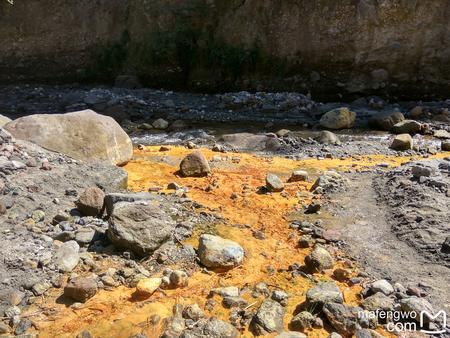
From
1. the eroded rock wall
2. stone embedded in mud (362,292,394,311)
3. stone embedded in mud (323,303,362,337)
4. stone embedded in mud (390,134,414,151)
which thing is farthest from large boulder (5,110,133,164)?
the eroded rock wall

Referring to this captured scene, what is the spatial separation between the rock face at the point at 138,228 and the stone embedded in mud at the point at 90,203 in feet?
2.75

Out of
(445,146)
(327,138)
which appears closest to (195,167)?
(327,138)

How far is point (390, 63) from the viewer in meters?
16.0

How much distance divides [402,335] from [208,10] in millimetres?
15803

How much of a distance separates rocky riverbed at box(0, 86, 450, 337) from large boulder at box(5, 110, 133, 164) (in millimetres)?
28

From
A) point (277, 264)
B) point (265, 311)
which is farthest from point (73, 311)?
point (277, 264)

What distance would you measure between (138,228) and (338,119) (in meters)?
8.75

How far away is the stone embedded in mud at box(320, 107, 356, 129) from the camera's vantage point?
13323 mm

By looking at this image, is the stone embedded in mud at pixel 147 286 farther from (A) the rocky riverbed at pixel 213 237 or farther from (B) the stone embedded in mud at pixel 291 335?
(B) the stone embedded in mud at pixel 291 335

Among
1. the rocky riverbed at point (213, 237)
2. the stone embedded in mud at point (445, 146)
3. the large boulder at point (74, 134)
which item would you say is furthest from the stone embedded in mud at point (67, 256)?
the stone embedded in mud at point (445, 146)

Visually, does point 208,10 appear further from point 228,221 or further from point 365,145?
point 228,221

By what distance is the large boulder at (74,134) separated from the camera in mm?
8672

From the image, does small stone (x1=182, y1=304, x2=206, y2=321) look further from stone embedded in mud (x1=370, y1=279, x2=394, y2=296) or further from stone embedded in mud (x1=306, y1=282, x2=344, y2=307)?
stone embedded in mud (x1=370, y1=279, x2=394, y2=296)

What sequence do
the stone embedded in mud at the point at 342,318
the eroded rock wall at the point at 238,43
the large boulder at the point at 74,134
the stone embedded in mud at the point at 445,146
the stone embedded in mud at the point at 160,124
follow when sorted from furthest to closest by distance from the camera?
the eroded rock wall at the point at 238,43 → the stone embedded in mud at the point at 160,124 → the stone embedded in mud at the point at 445,146 → the large boulder at the point at 74,134 → the stone embedded in mud at the point at 342,318
